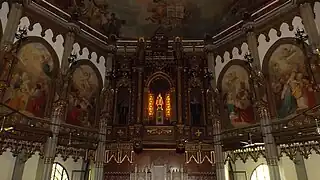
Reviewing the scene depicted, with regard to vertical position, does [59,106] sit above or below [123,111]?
below

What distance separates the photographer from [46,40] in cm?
1669

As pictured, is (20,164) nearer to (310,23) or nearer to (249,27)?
(249,27)

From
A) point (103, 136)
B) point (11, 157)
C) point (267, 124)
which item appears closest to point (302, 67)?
point (267, 124)

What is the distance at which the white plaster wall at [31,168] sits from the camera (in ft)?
47.7

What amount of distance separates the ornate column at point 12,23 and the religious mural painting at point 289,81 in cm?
1451

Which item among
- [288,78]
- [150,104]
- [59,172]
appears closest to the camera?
[288,78]

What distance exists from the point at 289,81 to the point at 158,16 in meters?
10.6

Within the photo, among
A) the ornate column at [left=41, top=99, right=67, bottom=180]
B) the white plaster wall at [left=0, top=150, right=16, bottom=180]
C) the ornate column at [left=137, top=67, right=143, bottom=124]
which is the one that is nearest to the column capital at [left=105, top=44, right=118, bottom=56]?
the ornate column at [left=137, top=67, right=143, bottom=124]

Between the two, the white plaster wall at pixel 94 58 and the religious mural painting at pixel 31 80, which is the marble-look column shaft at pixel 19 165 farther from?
the white plaster wall at pixel 94 58

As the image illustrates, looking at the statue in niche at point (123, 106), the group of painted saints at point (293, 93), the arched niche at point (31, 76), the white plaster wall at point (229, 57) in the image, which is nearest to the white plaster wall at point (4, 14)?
the arched niche at point (31, 76)

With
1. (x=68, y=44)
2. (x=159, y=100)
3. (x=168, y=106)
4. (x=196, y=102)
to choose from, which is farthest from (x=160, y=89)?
(x=68, y=44)

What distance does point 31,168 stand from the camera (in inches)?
584

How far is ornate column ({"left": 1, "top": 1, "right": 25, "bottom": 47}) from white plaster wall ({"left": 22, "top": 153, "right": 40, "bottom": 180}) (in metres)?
6.19

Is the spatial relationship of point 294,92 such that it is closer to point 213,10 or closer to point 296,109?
point 296,109
